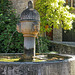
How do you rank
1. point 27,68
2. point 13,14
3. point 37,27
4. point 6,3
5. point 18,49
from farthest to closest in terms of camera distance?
point 6,3 < point 13,14 < point 18,49 < point 37,27 < point 27,68

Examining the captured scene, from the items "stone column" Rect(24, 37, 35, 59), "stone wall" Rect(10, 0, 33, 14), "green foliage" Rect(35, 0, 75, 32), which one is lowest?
"stone column" Rect(24, 37, 35, 59)

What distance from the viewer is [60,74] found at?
15.8ft

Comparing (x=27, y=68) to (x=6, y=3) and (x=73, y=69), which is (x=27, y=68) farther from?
(x=6, y=3)

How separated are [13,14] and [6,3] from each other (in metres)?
1.41

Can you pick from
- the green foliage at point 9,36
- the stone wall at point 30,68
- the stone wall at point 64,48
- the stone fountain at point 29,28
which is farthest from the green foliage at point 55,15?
the stone wall at point 30,68

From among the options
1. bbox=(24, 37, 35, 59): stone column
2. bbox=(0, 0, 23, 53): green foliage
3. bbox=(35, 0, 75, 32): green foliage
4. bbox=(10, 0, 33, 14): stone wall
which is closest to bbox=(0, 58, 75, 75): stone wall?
bbox=(24, 37, 35, 59): stone column

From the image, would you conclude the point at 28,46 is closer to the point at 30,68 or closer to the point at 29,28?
the point at 29,28

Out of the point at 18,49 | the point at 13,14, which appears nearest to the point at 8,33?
the point at 18,49

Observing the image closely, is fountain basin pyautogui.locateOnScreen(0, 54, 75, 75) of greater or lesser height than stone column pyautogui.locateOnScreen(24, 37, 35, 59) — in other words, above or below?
below

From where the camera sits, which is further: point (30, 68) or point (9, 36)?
point (9, 36)

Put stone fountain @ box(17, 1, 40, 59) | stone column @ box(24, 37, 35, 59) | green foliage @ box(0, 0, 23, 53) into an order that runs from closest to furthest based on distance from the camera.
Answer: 1. stone fountain @ box(17, 1, 40, 59)
2. stone column @ box(24, 37, 35, 59)
3. green foliage @ box(0, 0, 23, 53)

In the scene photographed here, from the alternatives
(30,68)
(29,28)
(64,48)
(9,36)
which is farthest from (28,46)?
(64,48)

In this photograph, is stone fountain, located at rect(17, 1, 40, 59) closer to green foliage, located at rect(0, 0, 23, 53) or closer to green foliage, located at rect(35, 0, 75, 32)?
green foliage, located at rect(0, 0, 23, 53)

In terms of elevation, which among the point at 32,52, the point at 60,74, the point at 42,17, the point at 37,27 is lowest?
the point at 60,74
